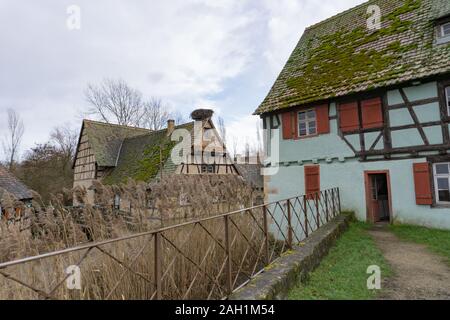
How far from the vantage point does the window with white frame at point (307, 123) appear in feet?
34.6

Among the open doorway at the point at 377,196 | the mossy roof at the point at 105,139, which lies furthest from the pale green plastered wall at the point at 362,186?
the mossy roof at the point at 105,139

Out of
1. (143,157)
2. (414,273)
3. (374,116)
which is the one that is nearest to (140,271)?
(414,273)

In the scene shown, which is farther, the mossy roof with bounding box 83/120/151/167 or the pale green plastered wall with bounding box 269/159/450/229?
the mossy roof with bounding box 83/120/151/167

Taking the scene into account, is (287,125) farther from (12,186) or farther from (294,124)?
(12,186)

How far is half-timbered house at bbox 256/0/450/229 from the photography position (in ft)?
25.9

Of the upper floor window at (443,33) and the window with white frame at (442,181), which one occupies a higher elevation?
the upper floor window at (443,33)

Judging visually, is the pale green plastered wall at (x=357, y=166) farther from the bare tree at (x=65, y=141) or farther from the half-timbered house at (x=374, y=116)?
the bare tree at (x=65, y=141)

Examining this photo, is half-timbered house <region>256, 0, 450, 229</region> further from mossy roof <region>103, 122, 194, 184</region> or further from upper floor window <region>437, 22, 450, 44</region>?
mossy roof <region>103, 122, 194, 184</region>

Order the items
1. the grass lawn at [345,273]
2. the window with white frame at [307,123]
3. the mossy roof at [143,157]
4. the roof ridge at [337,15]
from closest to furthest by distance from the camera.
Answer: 1. the grass lawn at [345,273]
2. the window with white frame at [307,123]
3. the roof ridge at [337,15]
4. the mossy roof at [143,157]

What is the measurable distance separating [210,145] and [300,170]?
31.7ft

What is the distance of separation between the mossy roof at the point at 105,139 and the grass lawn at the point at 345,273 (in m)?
20.1

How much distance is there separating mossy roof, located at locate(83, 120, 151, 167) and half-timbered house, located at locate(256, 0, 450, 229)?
50.8ft

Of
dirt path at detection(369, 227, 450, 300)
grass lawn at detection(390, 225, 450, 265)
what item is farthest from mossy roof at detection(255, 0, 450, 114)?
dirt path at detection(369, 227, 450, 300)
